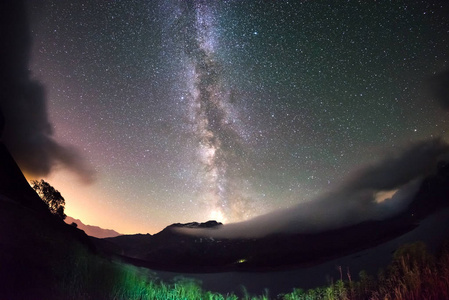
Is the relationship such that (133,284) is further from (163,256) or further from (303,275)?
Result: (303,275)

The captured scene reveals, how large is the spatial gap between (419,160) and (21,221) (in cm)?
3494

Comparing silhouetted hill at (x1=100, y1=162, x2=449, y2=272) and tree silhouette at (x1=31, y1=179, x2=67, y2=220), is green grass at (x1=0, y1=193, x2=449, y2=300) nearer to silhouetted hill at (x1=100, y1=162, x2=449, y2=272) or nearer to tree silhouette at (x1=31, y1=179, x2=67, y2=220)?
tree silhouette at (x1=31, y1=179, x2=67, y2=220)

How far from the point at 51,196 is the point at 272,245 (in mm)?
38090

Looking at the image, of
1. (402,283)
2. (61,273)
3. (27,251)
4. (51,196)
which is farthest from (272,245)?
(402,283)

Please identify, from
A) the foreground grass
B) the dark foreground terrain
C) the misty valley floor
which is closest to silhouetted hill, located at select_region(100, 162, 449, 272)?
the dark foreground terrain

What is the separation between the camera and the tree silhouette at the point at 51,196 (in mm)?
20062

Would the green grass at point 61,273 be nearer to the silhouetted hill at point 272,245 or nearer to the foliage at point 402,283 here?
the foliage at point 402,283

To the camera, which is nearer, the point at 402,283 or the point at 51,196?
the point at 402,283

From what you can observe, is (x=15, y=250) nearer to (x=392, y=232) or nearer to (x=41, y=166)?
(x=41, y=166)

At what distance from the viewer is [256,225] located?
48656 millimetres

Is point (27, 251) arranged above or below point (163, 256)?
below

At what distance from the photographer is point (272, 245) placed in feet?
163

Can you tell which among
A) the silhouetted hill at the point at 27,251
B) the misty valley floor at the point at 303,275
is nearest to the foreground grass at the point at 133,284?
the silhouetted hill at the point at 27,251

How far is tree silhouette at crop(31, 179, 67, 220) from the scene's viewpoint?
20.1m
